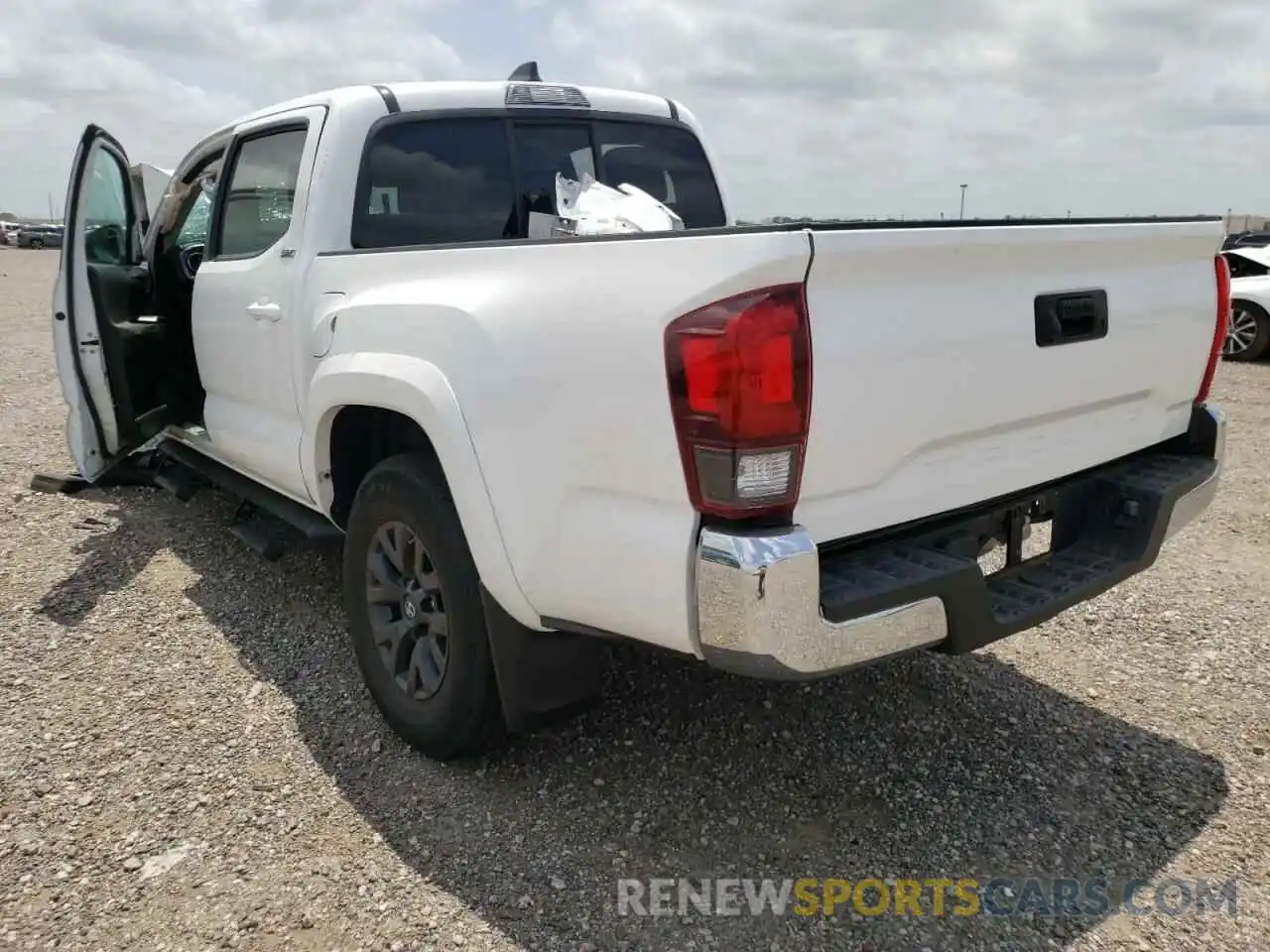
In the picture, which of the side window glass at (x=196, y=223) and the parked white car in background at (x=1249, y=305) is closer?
the side window glass at (x=196, y=223)

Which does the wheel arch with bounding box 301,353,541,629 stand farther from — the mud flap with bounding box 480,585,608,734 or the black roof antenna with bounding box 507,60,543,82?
Result: the black roof antenna with bounding box 507,60,543,82

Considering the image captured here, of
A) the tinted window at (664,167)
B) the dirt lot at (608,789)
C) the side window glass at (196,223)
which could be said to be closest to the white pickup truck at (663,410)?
the tinted window at (664,167)

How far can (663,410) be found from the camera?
211cm

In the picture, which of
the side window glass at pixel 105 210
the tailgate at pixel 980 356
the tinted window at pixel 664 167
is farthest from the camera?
the side window glass at pixel 105 210

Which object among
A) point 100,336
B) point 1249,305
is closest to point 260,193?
point 100,336

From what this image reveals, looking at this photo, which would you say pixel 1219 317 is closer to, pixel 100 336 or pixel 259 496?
pixel 259 496

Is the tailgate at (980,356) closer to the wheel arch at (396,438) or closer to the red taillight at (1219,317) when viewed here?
the red taillight at (1219,317)

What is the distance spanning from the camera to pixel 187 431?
16.2 ft

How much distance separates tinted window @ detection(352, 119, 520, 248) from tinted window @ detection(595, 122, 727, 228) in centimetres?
51

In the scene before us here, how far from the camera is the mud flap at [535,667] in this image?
2.65 m

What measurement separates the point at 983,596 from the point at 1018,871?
0.80 metres

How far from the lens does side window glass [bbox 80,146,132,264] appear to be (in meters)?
4.68

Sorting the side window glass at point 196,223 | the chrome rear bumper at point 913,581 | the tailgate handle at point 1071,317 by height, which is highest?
the side window glass at point 196,223

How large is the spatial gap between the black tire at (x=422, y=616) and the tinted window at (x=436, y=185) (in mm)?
1018
